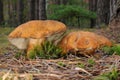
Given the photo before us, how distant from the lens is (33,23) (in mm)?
4277

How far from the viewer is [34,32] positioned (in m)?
4.15

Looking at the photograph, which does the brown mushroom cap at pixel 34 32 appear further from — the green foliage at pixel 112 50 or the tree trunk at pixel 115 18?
the tree trunk at pixel 115 18

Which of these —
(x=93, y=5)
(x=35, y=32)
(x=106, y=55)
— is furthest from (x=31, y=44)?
(x=93, y=5)

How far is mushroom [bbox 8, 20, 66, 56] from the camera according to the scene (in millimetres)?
4119

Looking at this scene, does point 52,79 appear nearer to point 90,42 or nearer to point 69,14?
point 90,42

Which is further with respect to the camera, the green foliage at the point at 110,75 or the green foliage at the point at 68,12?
the green foliage at the point at 68,12

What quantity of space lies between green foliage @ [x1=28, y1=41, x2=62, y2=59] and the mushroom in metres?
0.07

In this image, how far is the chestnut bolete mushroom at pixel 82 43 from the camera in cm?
410

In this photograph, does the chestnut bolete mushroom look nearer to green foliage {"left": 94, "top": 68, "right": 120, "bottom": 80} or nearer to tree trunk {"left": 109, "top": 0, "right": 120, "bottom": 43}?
green foliage {"left": 94, "top": 68, "right": 120, "bottom": 80}

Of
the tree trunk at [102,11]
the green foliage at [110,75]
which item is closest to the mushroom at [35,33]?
the green foliage at [110,75]

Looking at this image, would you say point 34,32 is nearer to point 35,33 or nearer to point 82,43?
point 35,33

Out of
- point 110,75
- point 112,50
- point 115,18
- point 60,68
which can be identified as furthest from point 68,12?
point 110,75

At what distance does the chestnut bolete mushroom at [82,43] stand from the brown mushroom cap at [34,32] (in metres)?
0.15

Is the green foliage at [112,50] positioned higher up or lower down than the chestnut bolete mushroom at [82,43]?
lower down
